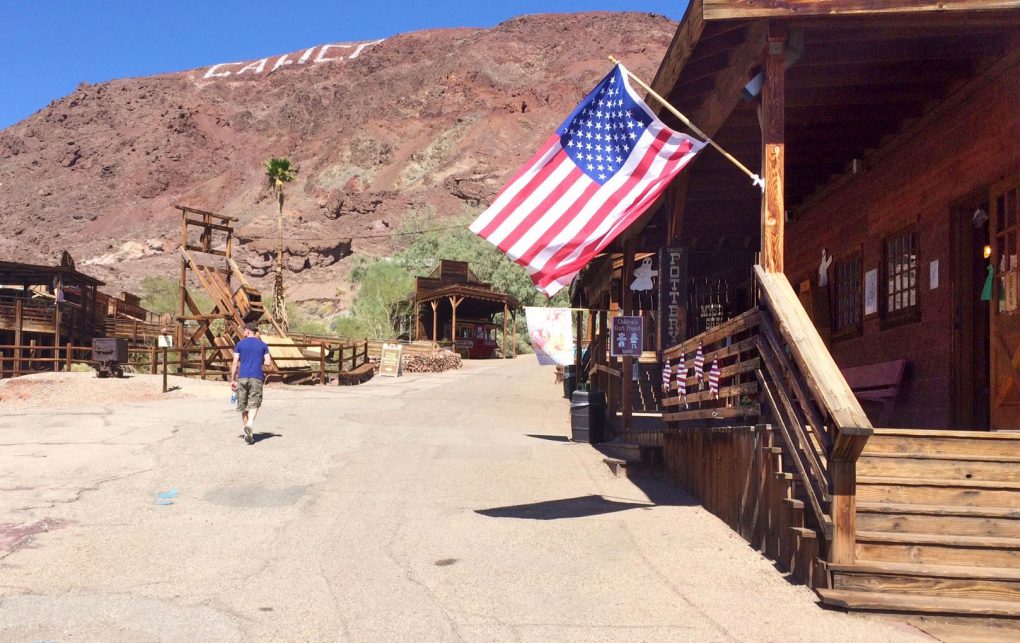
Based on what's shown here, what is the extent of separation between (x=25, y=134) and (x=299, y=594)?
187m

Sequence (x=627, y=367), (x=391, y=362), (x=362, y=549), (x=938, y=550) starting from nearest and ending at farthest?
(x=938, y=550)
(x=362, y=549)
(x=627, y=367)
(x=391, y=362)

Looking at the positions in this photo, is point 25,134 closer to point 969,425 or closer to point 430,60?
point 430,60

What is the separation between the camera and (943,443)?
6.47 meters

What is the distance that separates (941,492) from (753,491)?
1.39 meters

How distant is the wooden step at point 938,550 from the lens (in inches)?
224

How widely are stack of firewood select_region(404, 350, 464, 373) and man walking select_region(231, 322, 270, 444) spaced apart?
22665 mm

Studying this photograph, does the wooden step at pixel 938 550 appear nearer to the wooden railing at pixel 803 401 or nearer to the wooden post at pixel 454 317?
the wooden railing at pixel 803 401

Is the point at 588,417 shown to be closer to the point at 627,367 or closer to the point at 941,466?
the point at 627,367

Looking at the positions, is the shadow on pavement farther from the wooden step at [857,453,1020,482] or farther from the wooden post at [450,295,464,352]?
the wooden post at [450,295,464,352]

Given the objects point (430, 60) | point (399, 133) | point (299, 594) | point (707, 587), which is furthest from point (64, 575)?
point (430, 60)

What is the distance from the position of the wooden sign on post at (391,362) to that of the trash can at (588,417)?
60.5 feet

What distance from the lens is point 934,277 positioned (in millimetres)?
9500

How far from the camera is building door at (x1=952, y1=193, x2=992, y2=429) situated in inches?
349

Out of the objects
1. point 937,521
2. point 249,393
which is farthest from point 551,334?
point 937,521
